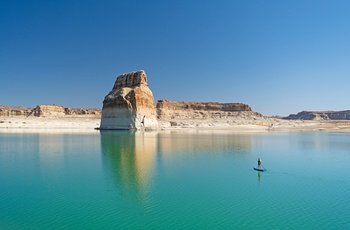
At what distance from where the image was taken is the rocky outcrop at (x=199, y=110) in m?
115

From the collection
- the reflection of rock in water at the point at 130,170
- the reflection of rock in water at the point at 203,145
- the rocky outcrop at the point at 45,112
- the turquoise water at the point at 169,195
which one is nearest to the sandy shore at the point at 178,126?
the reflection of rock in water at the point at 203,145

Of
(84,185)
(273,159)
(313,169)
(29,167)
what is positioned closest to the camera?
(84,185)

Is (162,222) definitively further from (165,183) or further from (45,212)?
(165,183)

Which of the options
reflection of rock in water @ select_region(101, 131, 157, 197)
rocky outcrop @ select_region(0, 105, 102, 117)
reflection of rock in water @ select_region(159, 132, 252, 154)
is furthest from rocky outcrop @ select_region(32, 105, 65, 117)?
reflection of rock in water @ select_region(101, 131, 157, 197)

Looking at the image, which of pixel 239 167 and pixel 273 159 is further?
pixel 273 159

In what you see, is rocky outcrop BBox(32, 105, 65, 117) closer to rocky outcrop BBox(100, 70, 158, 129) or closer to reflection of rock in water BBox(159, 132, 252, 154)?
rocky outcrop BBox(100, 70, 158, 129)

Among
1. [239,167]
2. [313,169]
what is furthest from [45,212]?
[313,169]

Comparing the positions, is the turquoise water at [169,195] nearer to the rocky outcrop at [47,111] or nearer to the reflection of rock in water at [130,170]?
the reflection of rock in water at [130,170]

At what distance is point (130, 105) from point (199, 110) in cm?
7952

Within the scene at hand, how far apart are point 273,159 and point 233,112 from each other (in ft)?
372

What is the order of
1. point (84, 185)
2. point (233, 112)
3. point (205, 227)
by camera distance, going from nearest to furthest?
point (205, 227) < point (84, 185) < point (233, 112)

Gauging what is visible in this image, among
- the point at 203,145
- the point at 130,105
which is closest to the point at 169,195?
the point at 203,145

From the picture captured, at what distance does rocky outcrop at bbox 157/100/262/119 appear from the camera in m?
115

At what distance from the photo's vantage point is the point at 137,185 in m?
13.0
